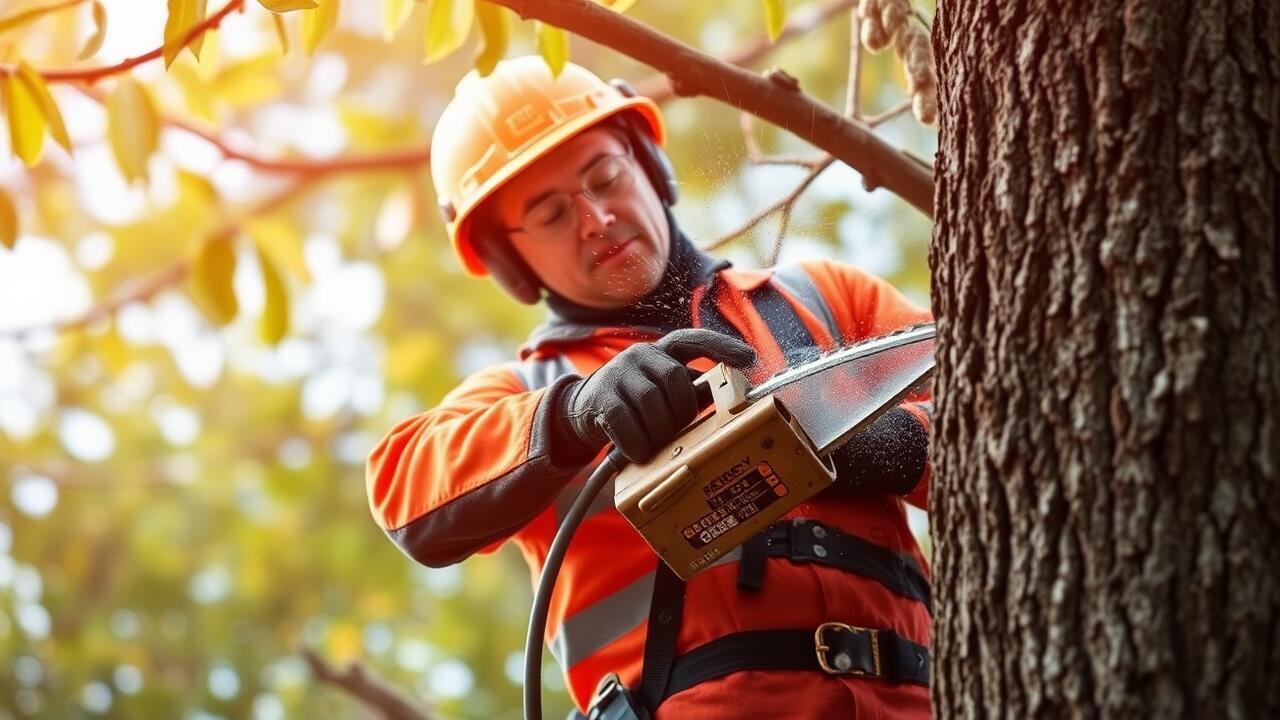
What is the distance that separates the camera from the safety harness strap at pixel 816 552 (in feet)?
6.73

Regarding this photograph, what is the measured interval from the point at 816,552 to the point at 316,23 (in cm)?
115

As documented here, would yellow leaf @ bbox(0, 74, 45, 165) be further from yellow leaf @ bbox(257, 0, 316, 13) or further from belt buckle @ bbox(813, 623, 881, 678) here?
belt buckle @ bbox(813, 623, 881, 678)

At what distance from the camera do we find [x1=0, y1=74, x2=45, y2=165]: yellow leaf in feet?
7.72

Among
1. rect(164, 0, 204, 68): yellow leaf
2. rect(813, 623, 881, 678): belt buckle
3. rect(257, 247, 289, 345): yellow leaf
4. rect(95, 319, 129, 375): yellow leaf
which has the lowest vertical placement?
rect(95, 319, 129, 375): yellow leaf

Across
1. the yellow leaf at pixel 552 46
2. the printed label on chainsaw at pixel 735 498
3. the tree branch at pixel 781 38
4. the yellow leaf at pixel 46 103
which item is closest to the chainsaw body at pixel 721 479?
the printed label on chainsaw at pixel 735 498

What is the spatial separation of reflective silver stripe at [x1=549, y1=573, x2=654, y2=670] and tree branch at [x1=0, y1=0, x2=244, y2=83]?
102 cm

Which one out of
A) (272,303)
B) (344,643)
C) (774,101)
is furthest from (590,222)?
(344,643)

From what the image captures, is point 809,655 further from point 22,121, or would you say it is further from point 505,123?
point 22,121

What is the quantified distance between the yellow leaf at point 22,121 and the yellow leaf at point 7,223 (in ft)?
1.50

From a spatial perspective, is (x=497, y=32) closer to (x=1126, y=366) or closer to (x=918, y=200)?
(x=918, y=200)

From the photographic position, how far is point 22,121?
2.38 m

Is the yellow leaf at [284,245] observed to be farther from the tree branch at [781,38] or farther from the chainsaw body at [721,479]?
the chainsaw body at [721,479]

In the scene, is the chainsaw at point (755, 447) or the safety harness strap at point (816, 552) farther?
the safety harness strap at point (816, 552)

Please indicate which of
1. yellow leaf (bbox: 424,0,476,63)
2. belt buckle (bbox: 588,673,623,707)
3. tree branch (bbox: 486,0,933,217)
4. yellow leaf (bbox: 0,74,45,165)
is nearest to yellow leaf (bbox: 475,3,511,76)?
yellow leaf (bbox: 424,0,476,63)
